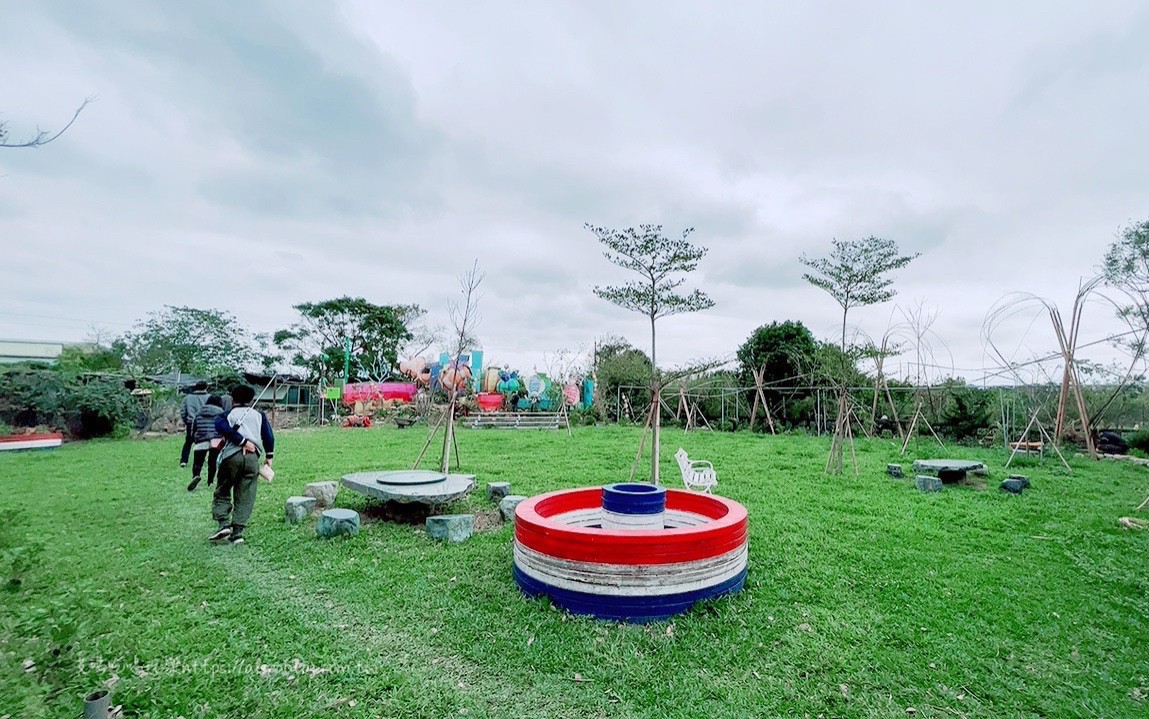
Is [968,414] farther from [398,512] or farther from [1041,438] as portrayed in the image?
[398,512]

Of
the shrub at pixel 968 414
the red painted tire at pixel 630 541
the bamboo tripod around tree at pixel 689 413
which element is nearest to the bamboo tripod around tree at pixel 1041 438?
the shrub at pixel 968 414

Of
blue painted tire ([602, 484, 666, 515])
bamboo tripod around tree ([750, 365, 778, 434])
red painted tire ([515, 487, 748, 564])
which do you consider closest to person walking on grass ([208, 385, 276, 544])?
red painted tire ([515, 487, 748, 564])

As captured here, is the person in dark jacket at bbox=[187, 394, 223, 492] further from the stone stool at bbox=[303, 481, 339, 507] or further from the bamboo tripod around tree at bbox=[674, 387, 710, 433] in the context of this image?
the bamboo tripod around tree at bbox=[674, 387, 710, 433]

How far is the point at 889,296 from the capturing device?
1928 centimetres

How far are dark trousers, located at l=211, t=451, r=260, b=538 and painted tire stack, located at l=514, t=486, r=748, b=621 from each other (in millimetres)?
3343

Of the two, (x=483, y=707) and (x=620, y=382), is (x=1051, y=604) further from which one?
(x=620, y=382)

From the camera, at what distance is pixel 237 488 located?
5.95 m

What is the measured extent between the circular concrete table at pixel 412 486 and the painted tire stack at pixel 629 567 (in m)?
2.25

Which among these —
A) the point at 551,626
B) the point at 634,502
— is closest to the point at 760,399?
the point at 634,502

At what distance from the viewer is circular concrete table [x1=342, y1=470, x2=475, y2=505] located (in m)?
6.47

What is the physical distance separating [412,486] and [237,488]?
185 cm

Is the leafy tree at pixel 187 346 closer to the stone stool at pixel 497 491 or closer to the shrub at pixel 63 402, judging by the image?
the shrub at pixel 63 402

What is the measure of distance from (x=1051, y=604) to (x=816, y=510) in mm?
3054

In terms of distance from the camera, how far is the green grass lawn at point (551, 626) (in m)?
3.01
